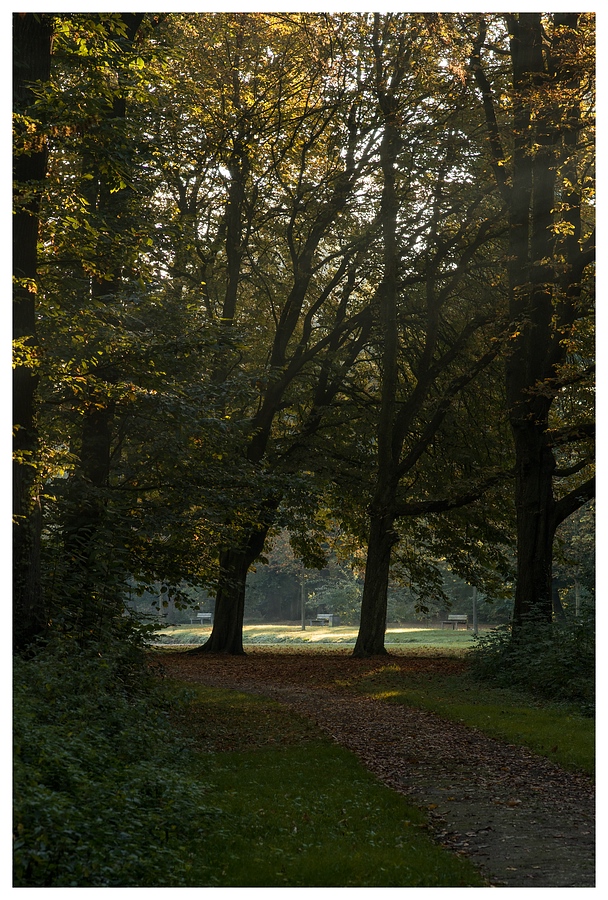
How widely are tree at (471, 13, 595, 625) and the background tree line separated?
69 mm

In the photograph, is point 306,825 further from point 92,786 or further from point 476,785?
point 476,785

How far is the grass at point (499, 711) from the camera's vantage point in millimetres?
9828

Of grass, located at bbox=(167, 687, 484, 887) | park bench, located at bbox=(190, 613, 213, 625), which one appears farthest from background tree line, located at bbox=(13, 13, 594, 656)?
park bench, located at bbox=(190, 613, 213, 625)

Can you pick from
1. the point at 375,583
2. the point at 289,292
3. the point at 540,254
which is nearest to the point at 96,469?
the point at 375,583

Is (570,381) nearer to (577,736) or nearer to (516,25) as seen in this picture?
(577,736)

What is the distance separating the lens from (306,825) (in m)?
7.15

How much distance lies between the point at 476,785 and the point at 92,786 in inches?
153

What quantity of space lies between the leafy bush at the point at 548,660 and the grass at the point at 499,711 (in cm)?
38

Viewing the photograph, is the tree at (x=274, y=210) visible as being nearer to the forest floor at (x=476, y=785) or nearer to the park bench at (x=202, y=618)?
the forest floor at (x=476, y=785)

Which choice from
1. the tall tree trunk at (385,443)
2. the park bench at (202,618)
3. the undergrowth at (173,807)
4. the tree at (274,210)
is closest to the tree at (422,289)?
the tall tree trunk at (385,443)

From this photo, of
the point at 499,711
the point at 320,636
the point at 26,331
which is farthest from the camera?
the point at 320,636

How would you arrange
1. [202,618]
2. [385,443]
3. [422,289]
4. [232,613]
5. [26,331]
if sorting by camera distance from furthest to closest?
[202,618] < [232,613] < [422,289] < [385,443] < [26,331]
